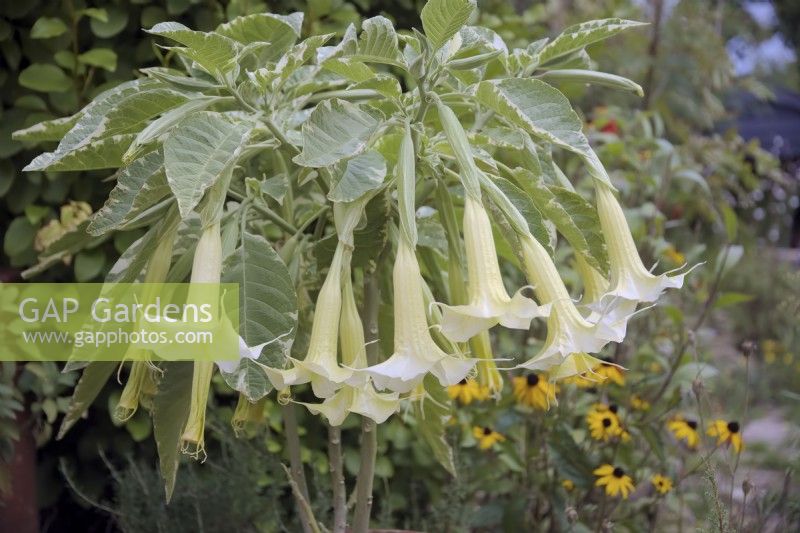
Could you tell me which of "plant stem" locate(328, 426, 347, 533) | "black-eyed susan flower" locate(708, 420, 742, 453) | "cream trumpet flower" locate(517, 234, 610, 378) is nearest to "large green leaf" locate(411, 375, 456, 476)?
"plant stem" locate(328, 426, 347, 533)

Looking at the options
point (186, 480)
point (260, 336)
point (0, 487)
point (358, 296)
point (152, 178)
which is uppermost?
point (152, 178)

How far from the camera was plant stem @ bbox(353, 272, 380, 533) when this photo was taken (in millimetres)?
1214

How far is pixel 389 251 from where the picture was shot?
47.0 inches

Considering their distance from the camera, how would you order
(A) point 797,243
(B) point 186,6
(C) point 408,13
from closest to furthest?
(B) point 186,6 < (C) point 408,13 < (A) point 797,243

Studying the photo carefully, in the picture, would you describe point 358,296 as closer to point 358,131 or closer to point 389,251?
point 389,251

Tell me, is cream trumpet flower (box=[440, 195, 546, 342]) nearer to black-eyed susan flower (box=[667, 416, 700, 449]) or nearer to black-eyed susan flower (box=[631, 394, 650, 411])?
black-eyed susan flower (box=[667, 416, 700, 449])

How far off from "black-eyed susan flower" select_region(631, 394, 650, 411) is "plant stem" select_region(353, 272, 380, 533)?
968mm

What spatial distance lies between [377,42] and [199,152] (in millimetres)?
272

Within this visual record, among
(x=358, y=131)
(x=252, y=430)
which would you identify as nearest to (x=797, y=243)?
(x=252, y=430)

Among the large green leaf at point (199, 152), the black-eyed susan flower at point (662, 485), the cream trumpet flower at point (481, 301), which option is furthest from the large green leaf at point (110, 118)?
the black-eyed susan flower at point (662, 485)

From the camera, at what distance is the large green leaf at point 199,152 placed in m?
0.87

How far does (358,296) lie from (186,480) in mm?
737

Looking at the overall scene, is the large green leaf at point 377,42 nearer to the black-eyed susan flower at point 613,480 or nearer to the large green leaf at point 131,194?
the large green leaf at point 131,194

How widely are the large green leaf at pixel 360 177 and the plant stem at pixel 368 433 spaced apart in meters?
0.23
